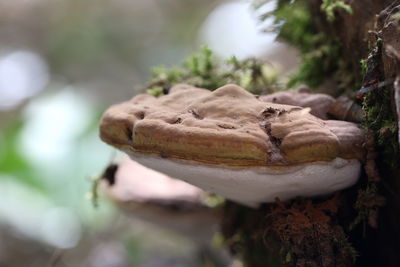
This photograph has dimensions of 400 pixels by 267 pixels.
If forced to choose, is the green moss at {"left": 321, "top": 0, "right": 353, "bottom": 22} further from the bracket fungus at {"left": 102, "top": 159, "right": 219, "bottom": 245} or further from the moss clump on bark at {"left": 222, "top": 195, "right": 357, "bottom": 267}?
the bracket fungus at {"left": 102, "top": 159, "right": 219, "bottom": 245}

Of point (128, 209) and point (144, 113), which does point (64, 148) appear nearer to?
point (128, 209)

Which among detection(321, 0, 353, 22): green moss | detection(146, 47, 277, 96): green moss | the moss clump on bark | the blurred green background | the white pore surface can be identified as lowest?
the blurred green background

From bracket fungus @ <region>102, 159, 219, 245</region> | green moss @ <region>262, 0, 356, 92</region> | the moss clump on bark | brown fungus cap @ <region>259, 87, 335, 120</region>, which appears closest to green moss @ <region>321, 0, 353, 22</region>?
green moss @ <region>262, 0, 356, 92</region>

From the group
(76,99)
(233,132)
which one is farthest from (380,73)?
(76,99)

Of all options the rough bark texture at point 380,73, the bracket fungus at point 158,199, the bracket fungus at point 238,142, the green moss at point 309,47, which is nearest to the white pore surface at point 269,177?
the bracket fungus at point 238,142

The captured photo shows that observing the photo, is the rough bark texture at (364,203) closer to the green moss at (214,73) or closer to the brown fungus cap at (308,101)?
the brown fungus cap at (308,101)

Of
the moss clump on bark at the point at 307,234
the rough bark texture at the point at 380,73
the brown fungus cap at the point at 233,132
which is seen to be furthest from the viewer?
the moss clump on bark at the point at 307,234

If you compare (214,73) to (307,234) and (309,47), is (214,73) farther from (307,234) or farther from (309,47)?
(307,234)
